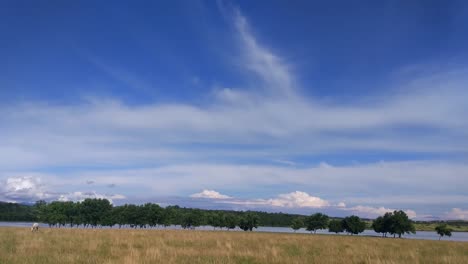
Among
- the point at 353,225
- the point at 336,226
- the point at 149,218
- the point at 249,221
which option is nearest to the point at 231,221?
the point at 249,221

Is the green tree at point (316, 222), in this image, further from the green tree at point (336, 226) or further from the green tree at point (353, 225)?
the green tree at point (353, 225)

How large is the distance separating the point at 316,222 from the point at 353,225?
993 cm

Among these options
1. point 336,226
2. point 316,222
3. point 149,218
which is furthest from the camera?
point 316,222

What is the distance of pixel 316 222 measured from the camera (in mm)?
102625

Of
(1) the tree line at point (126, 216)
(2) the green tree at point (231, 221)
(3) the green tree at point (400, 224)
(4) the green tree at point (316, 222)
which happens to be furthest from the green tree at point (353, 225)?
(2) the green tree at point (231, 221)

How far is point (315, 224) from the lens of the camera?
336ft

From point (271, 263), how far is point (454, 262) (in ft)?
24.9

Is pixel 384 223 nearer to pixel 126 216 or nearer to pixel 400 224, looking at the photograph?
pixel 400 224

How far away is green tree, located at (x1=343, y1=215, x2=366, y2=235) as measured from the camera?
9563cm

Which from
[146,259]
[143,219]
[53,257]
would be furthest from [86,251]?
[143,219]

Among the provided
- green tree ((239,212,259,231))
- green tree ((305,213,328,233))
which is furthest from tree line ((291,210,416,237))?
green tree ((239,212,259,231))

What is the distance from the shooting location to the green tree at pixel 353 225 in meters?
95.6

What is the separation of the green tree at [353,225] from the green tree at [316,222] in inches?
221

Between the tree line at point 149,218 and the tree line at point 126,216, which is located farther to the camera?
the tree line at point 126,216
